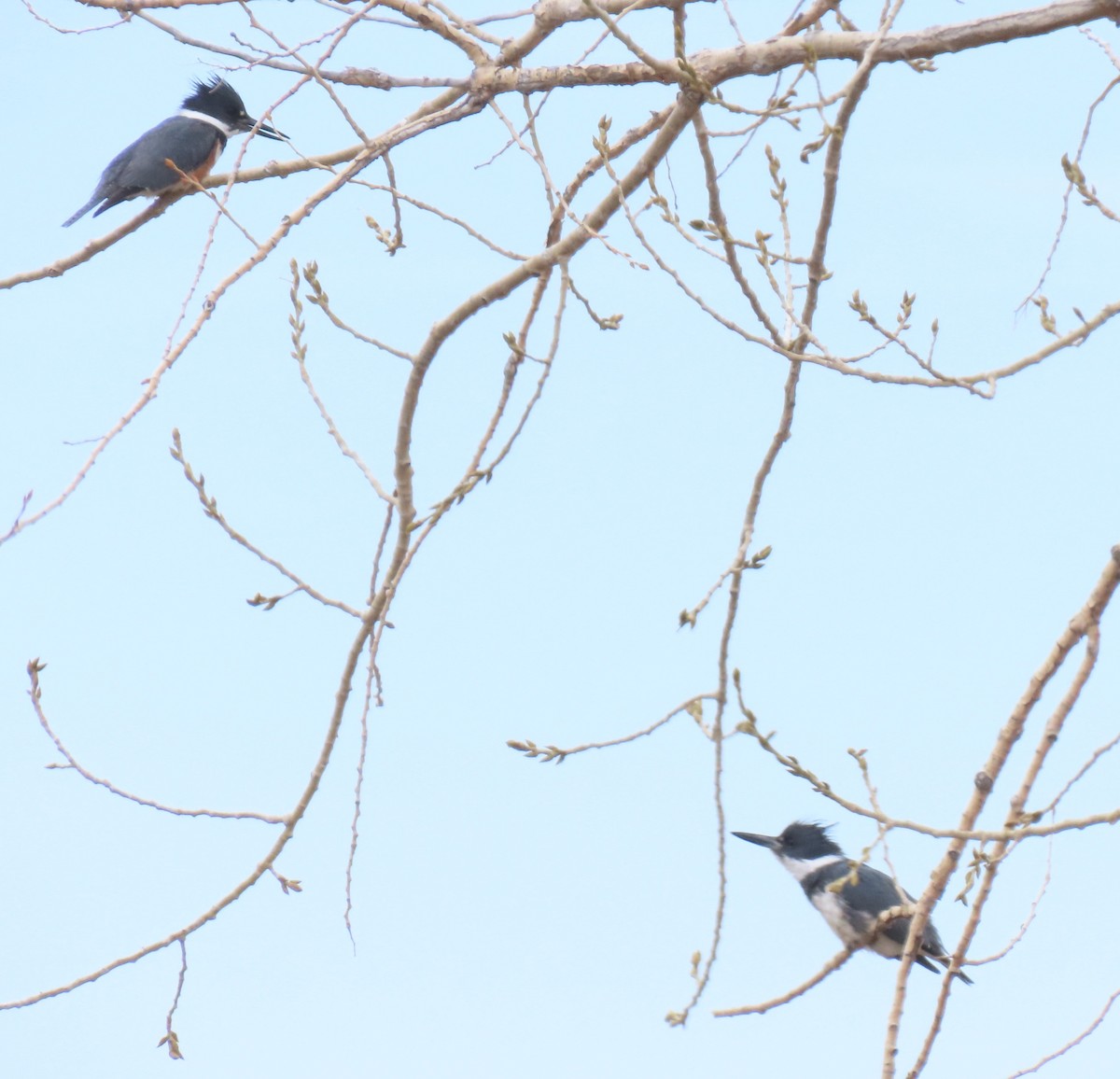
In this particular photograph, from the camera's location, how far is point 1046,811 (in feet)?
7.33

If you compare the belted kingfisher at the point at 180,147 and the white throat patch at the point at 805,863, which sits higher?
the belted kingfisher at the point at 180,147

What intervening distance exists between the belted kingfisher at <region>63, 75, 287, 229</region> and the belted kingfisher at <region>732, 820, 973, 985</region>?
131 inches

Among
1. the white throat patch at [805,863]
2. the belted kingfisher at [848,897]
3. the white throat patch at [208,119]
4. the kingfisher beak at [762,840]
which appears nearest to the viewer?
the belted kingfisher at [848,897]

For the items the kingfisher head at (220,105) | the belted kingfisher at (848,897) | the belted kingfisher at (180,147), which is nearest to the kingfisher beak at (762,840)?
the belted kingfisher at (848,897)

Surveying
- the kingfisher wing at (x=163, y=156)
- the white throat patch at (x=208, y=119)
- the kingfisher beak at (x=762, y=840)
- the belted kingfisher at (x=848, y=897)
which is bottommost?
the belted kingfisher at (x=848, y=897)

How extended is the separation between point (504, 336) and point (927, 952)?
9.07 feet

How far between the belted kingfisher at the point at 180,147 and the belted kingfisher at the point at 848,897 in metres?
3.32

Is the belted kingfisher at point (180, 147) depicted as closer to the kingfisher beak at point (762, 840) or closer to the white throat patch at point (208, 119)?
the white throat patch at point (208, 119)

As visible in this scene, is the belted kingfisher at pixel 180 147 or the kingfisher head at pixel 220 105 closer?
the belted kingfisher at pixel 180 147

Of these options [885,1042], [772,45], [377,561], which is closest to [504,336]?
[377,561]

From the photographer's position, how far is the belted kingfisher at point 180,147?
524 centimetres

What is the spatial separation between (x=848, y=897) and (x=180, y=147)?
428 centimetres

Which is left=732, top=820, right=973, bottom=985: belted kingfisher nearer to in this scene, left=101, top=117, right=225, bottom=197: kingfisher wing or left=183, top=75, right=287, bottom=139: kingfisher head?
left=101, top=117, right=225, bottom=197: kingfisher wing

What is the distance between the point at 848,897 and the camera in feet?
14.5
